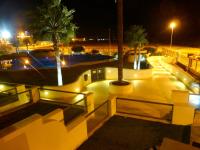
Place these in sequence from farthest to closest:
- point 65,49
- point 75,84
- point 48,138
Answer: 1. point 65,49
2. point 75,84
3. point 48,138

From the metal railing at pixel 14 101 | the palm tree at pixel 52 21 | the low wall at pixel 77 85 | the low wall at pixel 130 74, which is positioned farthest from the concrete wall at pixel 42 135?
the low wall at pixel 130 74

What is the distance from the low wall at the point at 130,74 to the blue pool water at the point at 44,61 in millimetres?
8332

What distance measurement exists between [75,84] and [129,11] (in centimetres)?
6362

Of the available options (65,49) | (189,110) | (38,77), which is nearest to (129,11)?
(65,49)

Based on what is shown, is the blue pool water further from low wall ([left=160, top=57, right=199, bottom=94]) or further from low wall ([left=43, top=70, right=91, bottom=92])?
low wall ([left=160, top=57, right=199, bottom=94])

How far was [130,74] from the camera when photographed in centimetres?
1828

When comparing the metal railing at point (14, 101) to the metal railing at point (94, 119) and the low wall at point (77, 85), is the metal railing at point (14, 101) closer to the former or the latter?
the metal railing at point (94, 119)

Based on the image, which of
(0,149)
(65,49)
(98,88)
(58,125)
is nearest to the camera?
(0,149)

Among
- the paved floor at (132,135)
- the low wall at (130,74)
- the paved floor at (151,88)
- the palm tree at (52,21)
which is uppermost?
the palm tree at (52,21)

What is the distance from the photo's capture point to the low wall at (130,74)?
18.1m

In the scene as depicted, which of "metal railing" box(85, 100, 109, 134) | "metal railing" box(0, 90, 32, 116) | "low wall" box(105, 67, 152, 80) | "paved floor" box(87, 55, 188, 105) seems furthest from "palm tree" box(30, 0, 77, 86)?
"metal railing" box(85, 100, 109, 134)

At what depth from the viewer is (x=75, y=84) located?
1485cm

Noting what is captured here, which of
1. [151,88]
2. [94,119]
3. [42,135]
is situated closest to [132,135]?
[94,119]

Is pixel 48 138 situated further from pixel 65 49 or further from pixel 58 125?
pixel 65 49
